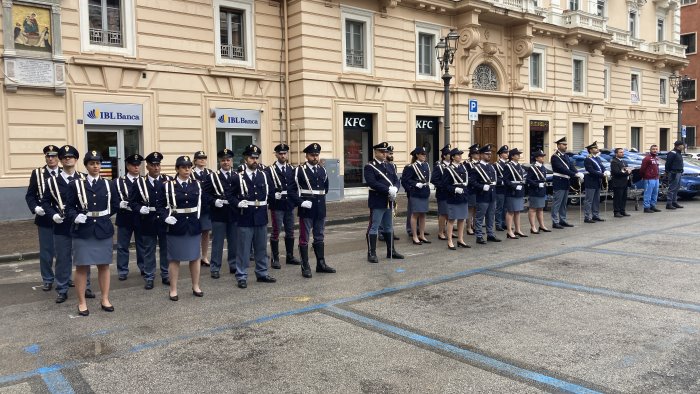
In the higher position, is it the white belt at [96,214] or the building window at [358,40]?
the building window at [358,40]

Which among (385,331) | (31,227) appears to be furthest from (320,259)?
(31,227)

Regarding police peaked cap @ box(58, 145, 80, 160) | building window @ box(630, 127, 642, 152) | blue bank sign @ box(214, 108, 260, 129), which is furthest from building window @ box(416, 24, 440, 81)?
building window @ box(630, 127, 642, 152)

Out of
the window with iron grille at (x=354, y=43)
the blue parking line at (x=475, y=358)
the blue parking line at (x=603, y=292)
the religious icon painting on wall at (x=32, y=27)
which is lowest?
the blue parking line at (x=475, y=358)

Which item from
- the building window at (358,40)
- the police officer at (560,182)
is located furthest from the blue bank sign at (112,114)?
the police officer at (560,182)

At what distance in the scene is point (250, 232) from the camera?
8328mm

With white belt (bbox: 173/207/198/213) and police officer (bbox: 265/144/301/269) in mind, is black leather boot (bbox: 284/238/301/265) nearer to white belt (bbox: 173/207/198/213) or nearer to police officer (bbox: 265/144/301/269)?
police officer (bbox: 265/144/301/269)

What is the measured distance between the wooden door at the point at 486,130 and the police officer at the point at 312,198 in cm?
1873

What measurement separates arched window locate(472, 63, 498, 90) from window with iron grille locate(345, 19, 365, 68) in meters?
6.45

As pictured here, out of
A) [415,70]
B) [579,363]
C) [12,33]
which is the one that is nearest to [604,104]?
[415,70]

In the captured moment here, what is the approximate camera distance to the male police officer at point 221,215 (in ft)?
29.2

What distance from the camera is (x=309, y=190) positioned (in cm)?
903

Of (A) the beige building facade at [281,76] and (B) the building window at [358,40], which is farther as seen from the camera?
(B) the building window at [358,40]

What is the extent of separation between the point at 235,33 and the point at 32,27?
250 inches

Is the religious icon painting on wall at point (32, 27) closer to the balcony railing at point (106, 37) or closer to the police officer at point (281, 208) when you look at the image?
the balcony railing at point (106, 37)
